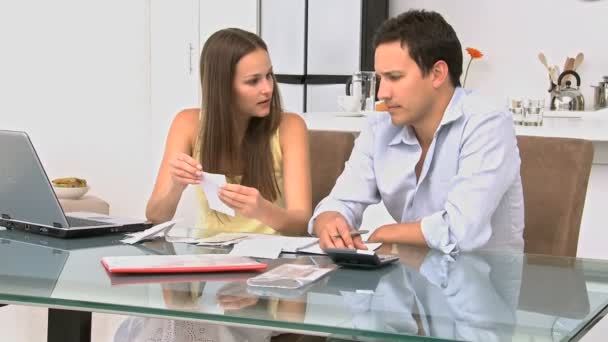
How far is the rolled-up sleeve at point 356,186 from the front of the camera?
→ 2.35 m

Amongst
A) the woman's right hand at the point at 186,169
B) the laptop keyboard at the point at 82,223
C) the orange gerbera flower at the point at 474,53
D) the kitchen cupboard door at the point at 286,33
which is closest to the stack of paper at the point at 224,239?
the woman's right hand at the point at 186,169

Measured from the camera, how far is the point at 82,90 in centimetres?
478

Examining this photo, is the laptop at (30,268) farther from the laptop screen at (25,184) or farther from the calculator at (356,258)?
the calculator at (356,258)

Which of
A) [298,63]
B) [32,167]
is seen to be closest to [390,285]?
[32,167]

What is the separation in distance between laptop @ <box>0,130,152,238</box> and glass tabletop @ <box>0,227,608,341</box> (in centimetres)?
12

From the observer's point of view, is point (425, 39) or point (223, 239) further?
point (425, 39)

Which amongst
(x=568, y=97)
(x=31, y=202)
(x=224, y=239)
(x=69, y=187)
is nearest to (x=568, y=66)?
(x=568, y=97)

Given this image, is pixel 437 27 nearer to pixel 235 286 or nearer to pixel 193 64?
pixel 235 286

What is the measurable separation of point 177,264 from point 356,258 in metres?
0.32

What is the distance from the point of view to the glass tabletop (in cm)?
134

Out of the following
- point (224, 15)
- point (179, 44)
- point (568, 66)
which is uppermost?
point (224, 15)

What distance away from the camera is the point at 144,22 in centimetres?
465

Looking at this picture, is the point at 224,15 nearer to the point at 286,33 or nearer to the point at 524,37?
A: the point at 286,33

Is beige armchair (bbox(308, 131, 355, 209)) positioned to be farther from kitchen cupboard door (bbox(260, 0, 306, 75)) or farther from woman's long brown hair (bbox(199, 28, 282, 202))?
kitchen cupboard door (bbox(260, 0, 306, 75))
